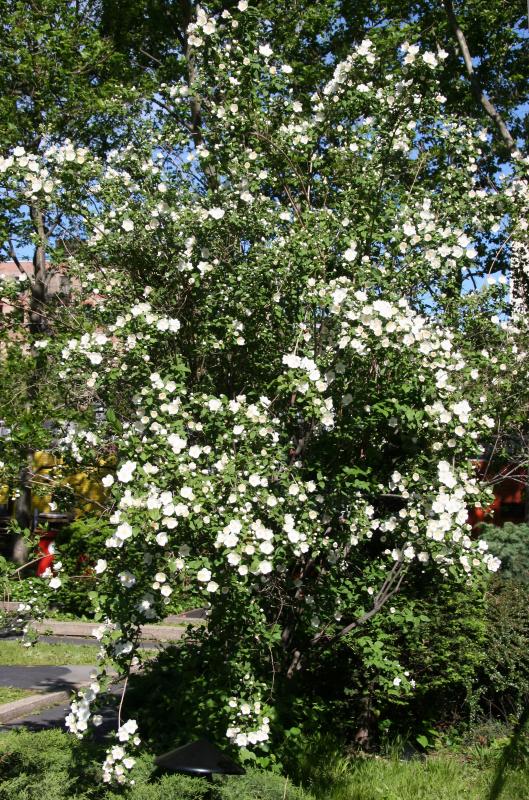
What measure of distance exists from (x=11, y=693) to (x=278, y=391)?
5080mm

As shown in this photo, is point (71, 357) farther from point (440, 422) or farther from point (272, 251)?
point (440, 422)

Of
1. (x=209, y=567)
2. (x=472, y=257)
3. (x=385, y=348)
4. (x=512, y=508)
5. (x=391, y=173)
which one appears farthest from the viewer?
(x=512, y=508)

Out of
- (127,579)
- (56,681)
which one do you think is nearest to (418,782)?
(127,579)

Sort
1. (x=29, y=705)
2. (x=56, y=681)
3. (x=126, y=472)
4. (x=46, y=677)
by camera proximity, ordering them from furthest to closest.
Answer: (x=46, y=677) → (x=56, y=681) → (x=29, y=705) → (x=126, y=472)

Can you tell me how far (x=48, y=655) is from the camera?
376 inches

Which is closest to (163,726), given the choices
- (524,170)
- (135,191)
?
(135,191)

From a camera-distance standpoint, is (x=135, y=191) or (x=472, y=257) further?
(x=135, y=191)

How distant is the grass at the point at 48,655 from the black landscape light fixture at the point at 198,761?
255 inches

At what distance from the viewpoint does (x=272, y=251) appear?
457cm

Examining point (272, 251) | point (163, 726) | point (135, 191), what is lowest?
A: point (163, 726)

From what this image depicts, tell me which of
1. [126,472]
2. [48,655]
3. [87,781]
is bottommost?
[48,655]

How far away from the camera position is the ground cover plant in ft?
12.6

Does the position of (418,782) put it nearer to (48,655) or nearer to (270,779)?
(270,779)

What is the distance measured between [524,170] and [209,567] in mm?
3582
